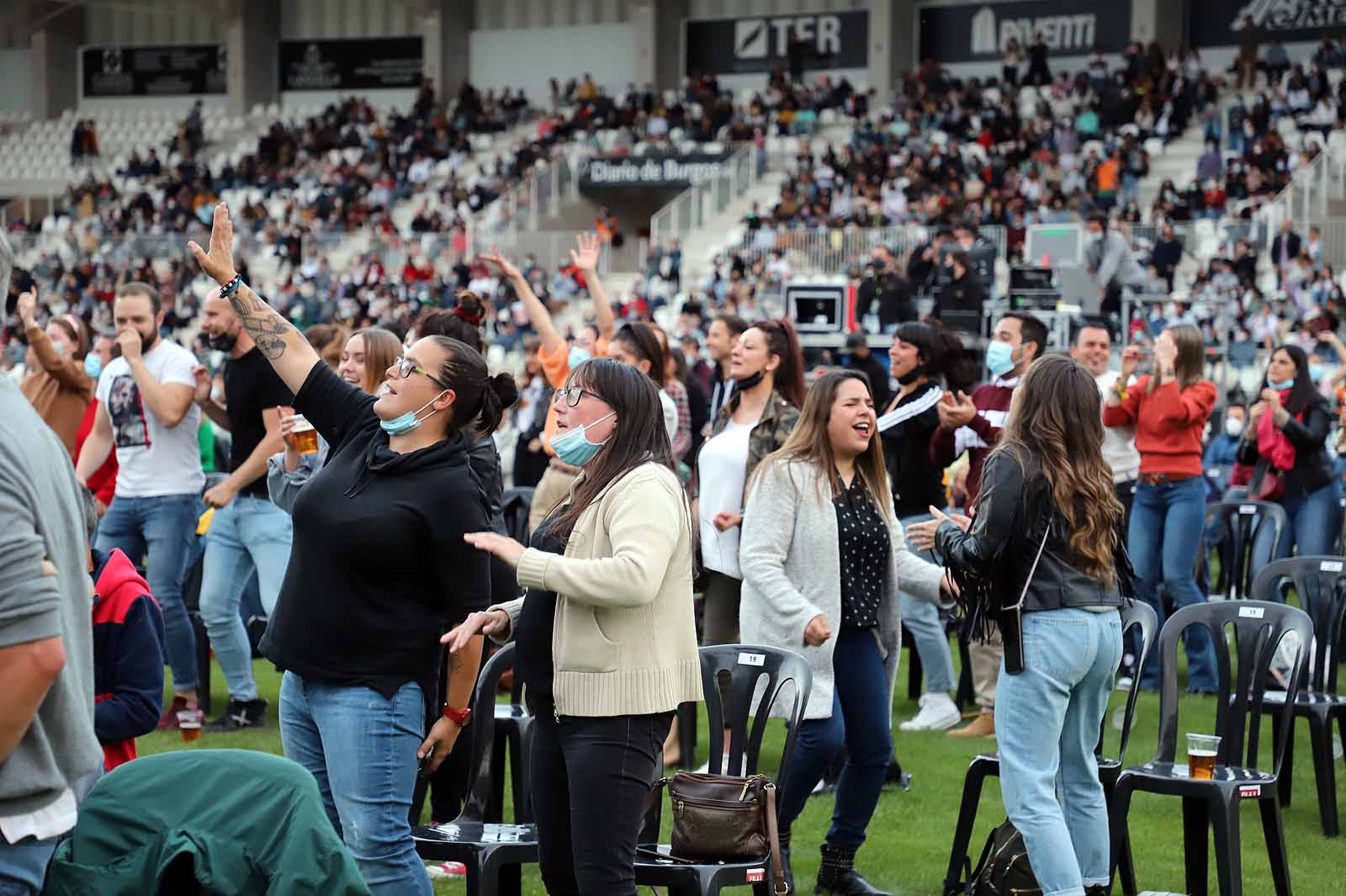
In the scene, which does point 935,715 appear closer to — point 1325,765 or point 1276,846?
point 1325,765

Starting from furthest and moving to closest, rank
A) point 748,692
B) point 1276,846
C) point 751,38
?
point 751,38 → point 1276,846 → point 748,692

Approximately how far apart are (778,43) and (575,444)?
108 feet

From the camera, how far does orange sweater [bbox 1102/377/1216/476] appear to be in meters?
8.03

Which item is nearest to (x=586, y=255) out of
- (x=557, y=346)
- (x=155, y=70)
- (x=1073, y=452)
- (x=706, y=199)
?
(x=557, y=346)

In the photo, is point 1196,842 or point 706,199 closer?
point 1196,842

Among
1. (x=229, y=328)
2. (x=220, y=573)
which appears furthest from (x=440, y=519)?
(x=220, y=573)

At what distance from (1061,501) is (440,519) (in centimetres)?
169

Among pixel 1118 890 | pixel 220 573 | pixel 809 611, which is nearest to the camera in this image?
pixel 809 611

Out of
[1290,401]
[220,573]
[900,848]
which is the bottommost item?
[900,848]

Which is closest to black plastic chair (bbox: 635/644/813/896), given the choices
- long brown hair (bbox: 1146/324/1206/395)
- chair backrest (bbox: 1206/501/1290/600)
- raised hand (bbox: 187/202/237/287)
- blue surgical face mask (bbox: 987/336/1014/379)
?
raised hand (bbox: 187/202/237/287)

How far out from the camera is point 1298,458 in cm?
886

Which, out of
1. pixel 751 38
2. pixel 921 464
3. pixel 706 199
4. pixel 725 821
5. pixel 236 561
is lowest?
pixel 725 821

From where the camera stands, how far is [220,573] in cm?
720

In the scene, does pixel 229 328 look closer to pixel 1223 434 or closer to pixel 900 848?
pixel 900 848
